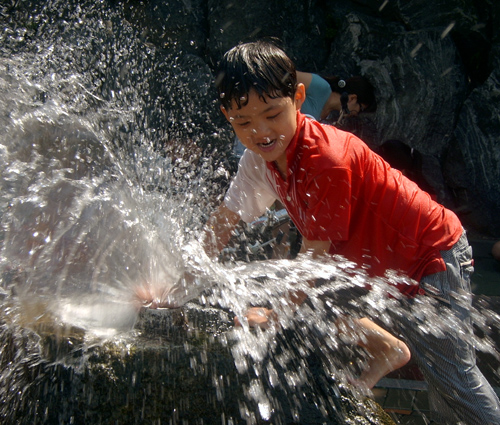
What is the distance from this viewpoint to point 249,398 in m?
Result: 1.26

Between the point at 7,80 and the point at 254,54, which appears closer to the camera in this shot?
the point at 254,54

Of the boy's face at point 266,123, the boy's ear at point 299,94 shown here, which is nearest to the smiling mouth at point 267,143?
the boy's face at point 266,123

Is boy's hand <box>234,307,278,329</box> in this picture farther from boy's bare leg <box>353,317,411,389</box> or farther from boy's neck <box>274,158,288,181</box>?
boy's neck <box>274,158,288,181</box>

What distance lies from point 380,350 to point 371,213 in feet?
1.81

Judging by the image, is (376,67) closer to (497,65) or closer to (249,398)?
(497,65)

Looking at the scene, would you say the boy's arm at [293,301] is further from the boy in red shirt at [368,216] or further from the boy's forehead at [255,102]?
the boy's forehead at [255,102]

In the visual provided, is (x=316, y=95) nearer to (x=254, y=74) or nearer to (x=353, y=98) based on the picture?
(x=353, y=98)

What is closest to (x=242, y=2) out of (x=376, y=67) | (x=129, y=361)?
(x=376, y=67)

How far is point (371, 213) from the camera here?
1847mm

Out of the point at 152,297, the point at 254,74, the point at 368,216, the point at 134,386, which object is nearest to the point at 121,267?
the point at 152,297

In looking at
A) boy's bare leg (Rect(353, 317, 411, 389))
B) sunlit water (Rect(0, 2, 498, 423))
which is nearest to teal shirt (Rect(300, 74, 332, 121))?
sunlit water (Rect(0, 2, 498, 423))

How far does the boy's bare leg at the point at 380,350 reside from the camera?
70.3 inches

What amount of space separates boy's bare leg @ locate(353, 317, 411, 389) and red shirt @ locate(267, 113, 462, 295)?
208 millimetres

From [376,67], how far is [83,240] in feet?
13.9
